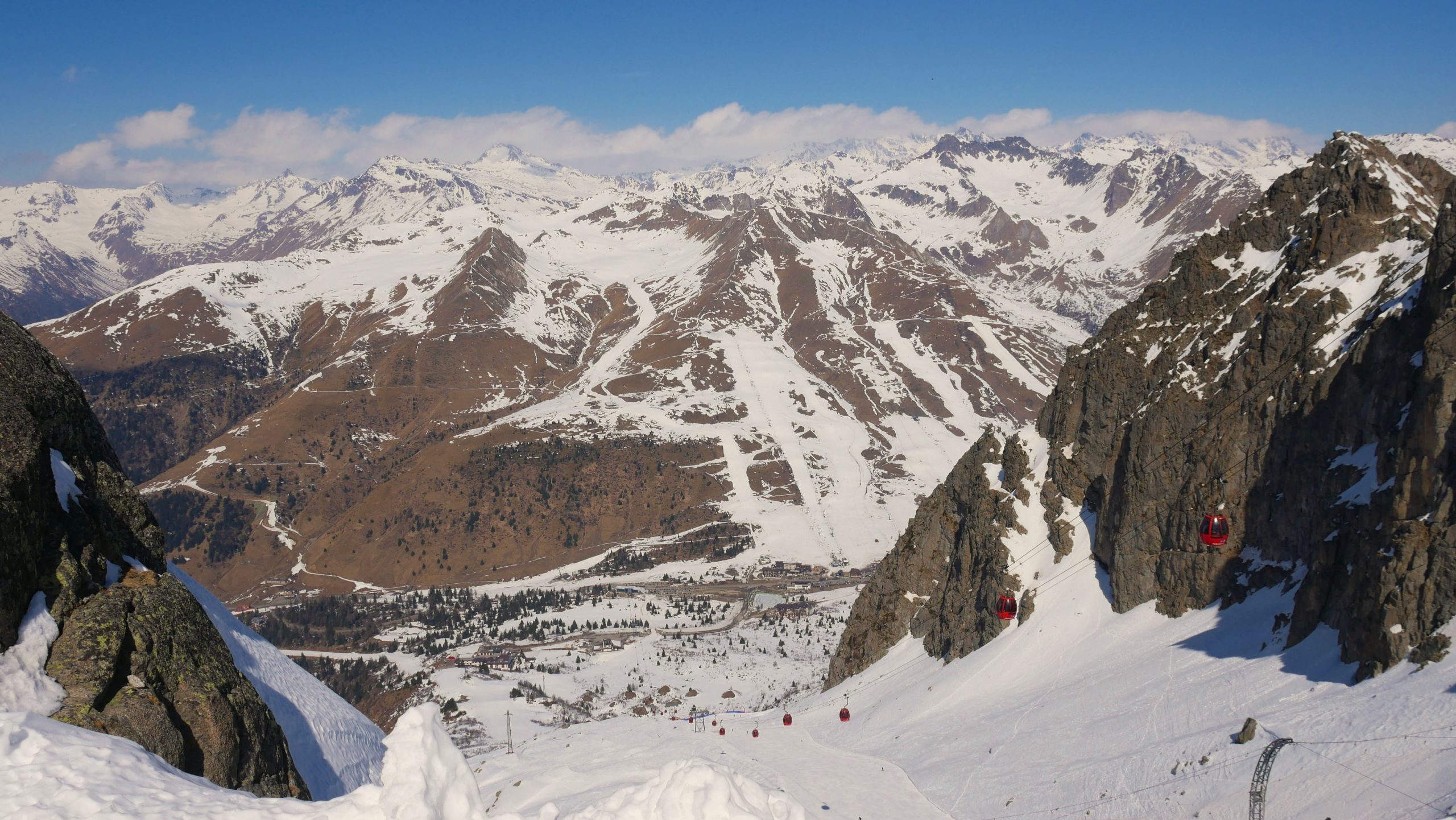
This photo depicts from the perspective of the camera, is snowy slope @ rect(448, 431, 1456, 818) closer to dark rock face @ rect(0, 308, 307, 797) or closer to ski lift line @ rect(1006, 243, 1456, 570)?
ski lift line @ rect(1006, 243, 1456, 570)

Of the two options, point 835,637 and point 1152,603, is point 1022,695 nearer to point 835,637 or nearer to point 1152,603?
point 1152,603

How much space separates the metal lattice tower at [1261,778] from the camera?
2772 centimetres

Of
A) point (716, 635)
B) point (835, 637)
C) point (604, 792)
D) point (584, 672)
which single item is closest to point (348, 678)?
point (584, 672)

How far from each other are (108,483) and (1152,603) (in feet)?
188

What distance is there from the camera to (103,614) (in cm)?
1379

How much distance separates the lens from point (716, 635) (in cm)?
14075

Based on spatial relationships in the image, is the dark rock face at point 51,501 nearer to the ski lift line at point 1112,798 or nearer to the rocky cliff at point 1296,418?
the ski lift line at point 1112,798

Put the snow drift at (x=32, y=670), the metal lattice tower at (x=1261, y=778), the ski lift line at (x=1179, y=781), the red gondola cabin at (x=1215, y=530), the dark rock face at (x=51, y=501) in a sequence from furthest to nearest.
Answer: the red gondola cabin at (x=1215, y=530)
the metal lattice tower at (x=1261, y=778)
the ski lift line at (x=1179, y=781)
the dark rock face at (x=51, y=501)
the snow drift at (x=32, y=670)

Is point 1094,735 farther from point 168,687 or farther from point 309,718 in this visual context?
point 168,687

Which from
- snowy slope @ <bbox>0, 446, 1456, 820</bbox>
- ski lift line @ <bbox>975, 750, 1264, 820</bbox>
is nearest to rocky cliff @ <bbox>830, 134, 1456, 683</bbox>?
snowy slope @ <bbox>0, 446, 1456, 820</bbox>

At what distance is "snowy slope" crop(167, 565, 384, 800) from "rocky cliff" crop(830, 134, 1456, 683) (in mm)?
36342

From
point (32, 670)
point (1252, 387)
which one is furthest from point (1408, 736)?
point (32, 670)

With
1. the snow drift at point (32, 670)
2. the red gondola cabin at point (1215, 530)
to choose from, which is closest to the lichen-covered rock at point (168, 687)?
the snow drift at point (32, 670)

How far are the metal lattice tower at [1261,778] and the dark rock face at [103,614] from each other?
93.3ft
